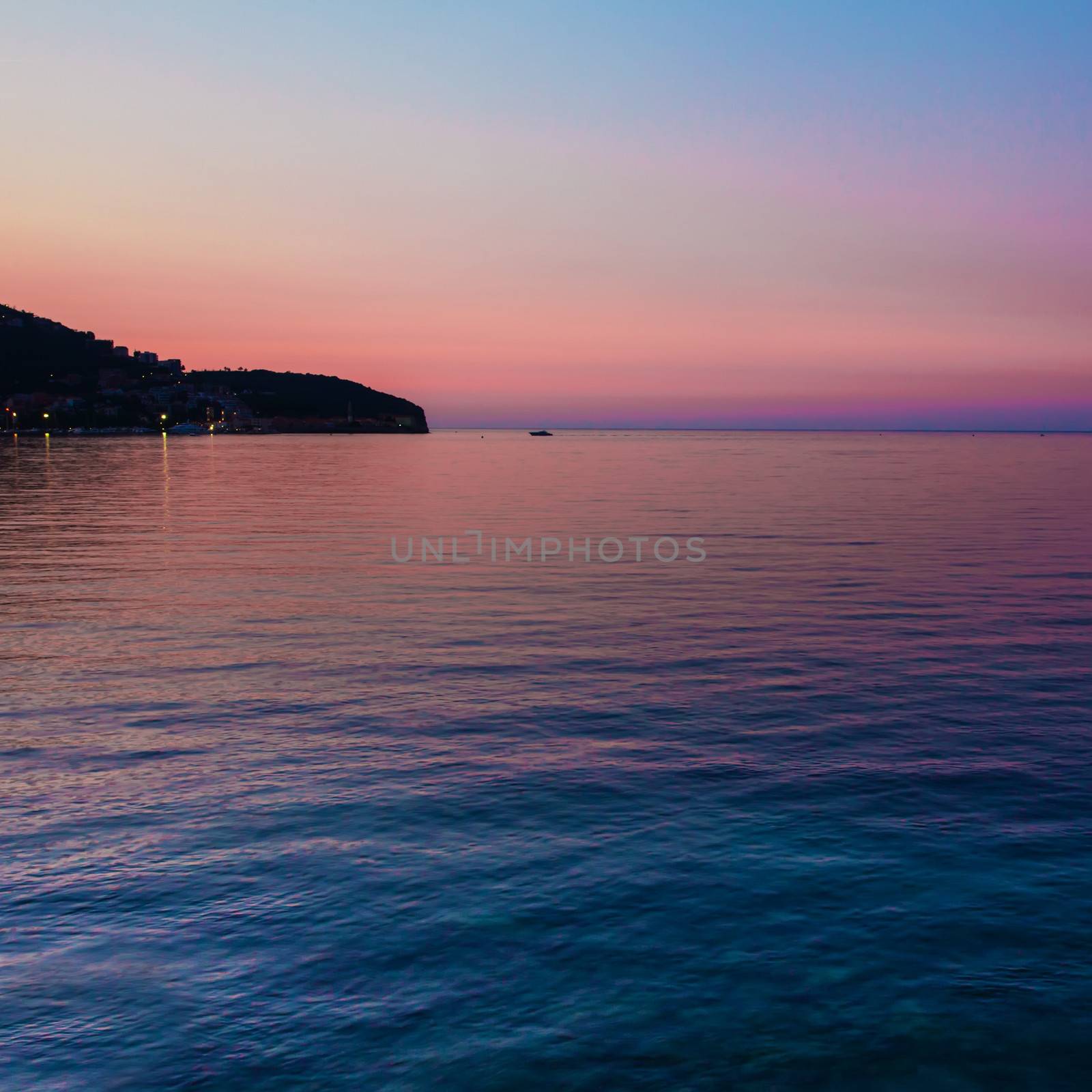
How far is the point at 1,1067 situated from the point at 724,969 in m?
5.89

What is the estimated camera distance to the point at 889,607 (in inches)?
1139

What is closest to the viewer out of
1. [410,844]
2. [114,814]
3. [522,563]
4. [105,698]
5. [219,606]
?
[410,844]

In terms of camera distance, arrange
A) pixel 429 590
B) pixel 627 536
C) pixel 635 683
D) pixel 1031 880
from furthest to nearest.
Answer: pixel 627 536 → pixel 429 590 → pixel 635 683 → pixel 1031 880

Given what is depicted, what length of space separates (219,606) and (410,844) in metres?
18.7

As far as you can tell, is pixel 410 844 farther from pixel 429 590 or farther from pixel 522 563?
pixel 522 563

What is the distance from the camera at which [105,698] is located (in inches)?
716

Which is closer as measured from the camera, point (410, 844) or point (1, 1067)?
point (1, 1067)

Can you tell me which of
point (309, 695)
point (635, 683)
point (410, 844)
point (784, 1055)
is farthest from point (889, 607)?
point (784, 1055)

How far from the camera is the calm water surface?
805cm

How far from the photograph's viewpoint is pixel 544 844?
11688 mm

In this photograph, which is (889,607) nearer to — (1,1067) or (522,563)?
(522,563)

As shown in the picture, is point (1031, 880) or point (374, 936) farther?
point (1031, 880)

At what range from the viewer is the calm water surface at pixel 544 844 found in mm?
8055

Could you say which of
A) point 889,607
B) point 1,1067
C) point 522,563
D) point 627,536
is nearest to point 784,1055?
point 1,1067
